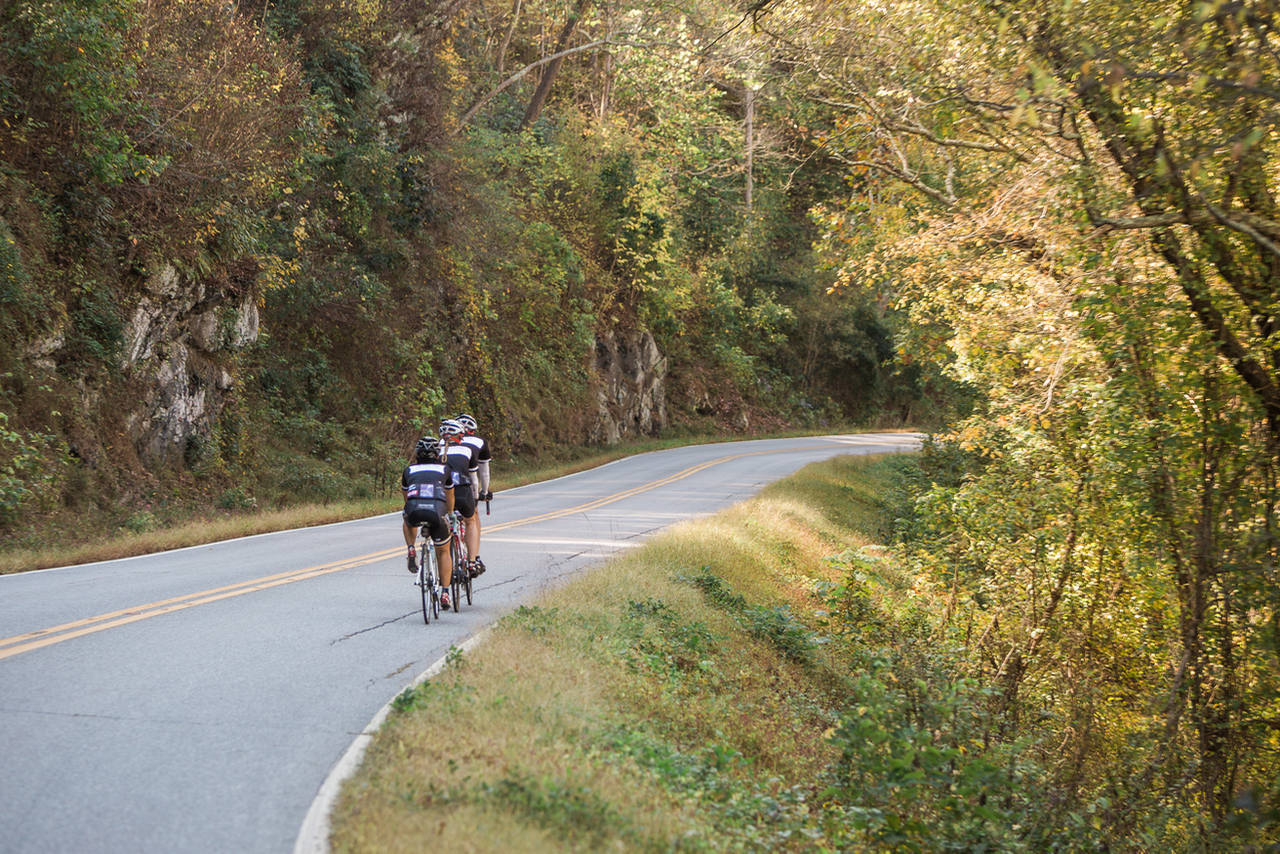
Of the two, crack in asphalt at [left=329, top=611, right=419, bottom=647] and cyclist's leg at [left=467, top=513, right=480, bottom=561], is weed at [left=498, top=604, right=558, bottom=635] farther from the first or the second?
cyclist's leg at [left=467, top=513, right=480, bottom=561]

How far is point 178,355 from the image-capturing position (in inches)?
742

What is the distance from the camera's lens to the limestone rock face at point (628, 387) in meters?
38.8

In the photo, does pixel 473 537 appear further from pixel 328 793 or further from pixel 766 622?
pixel 328 793

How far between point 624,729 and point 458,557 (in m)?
4.37

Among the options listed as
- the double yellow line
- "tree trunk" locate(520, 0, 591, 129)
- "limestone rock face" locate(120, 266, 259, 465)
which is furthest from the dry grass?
"tree trunk" locate(520, 0, 591, 129)

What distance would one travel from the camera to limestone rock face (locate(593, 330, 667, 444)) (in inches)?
1529

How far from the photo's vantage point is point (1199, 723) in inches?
379

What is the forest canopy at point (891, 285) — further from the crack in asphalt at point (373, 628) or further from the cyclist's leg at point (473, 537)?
the cyclist's leg at point (473, 537)

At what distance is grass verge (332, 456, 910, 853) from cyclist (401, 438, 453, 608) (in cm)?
109

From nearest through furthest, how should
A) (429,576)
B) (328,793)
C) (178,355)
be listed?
1. (328,793)
2. (429,576)
3. (178,355)

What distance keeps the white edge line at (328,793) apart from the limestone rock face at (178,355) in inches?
534

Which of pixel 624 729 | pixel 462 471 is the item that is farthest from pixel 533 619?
pixel 624 729

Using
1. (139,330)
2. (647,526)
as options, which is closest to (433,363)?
(139,330)

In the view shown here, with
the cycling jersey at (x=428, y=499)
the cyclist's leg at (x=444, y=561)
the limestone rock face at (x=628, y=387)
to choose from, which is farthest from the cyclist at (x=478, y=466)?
the limestone rock face at (x=628, y=387)
